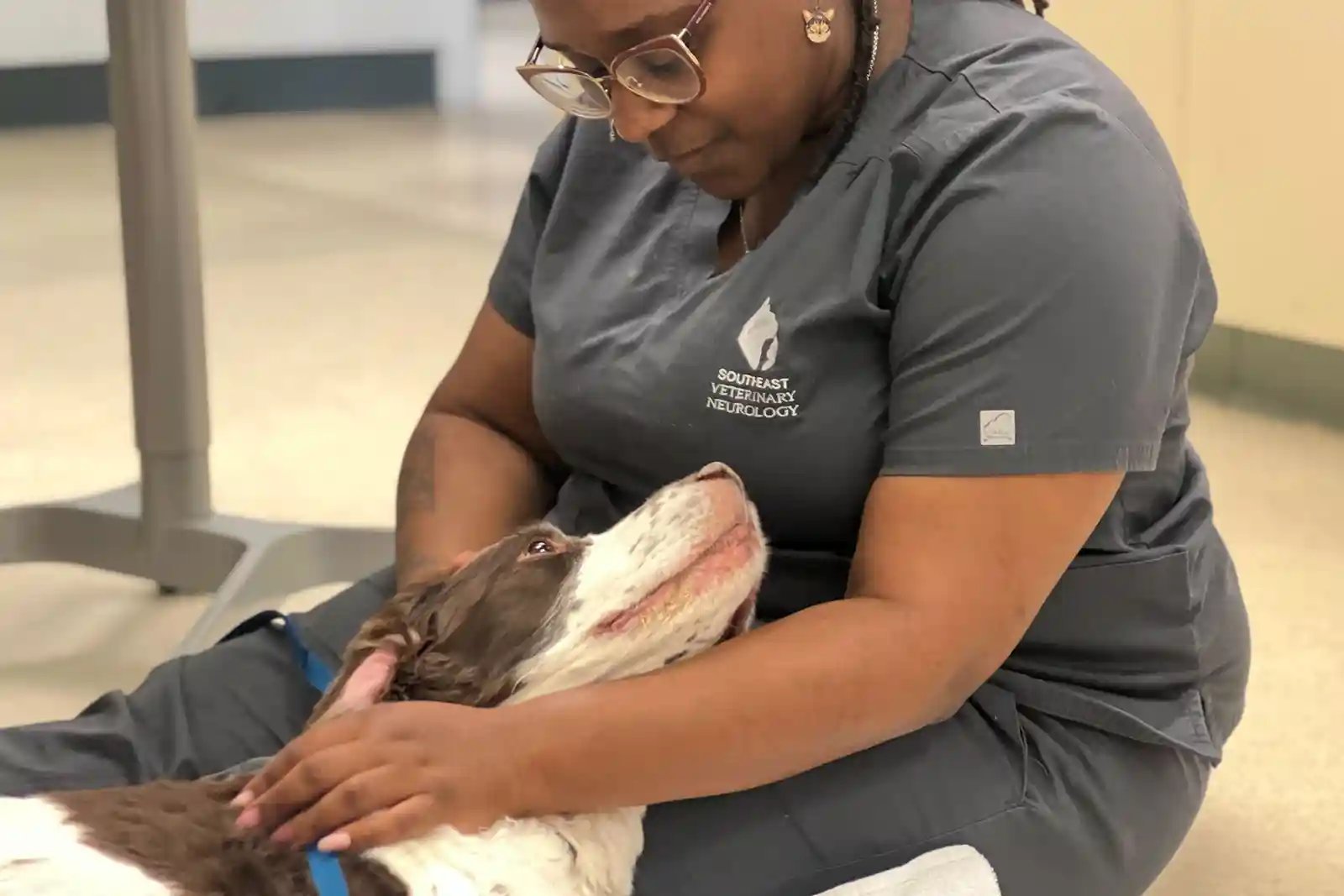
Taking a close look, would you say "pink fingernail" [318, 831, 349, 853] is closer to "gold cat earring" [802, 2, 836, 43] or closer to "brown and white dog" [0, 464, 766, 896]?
"brown and white dog" [0, 464, 766, 896]

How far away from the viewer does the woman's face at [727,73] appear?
3.77 ft

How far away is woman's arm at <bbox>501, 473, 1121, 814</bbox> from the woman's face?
0.95 feet

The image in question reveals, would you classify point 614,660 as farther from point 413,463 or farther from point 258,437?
point 258,437

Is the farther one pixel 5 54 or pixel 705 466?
pixel 5 54

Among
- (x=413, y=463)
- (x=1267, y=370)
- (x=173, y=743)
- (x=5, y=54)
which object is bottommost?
(x=5, y=54)

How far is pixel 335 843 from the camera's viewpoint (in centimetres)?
102

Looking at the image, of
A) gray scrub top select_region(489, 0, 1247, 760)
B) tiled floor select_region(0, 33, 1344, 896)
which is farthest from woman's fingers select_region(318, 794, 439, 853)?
tiled floor select_region(0, 33, 1344, 896)

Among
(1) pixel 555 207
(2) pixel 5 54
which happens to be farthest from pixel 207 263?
(1) pixel 555 207

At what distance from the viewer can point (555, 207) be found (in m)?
1.48

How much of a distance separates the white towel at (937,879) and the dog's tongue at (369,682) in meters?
0.35

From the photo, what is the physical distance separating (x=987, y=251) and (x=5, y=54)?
20.1ft

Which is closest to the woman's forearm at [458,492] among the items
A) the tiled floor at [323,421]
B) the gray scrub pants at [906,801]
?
the gray scrub pants at [906,801]

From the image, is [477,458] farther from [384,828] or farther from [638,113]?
[384,828]

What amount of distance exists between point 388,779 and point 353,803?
1.0 inches
